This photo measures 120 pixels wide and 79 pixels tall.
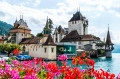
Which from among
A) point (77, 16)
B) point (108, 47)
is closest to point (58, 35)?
point (77, 16)

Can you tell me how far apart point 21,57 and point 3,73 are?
A: 1303 inches

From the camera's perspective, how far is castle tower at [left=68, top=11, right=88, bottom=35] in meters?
70.1

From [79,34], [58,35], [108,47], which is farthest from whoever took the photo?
[79,34]

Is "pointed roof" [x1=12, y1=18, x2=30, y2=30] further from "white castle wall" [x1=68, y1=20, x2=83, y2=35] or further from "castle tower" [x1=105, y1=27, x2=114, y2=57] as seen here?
"castle tower" [x1=105, y1=27, x2=114, y2=57]

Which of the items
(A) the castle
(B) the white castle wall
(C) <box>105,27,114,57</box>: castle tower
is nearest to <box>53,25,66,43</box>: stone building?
(A) the castle

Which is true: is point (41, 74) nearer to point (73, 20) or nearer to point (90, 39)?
point (90, 39)

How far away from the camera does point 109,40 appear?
64.0 meters

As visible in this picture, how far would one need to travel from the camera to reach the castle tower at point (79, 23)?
7005cm

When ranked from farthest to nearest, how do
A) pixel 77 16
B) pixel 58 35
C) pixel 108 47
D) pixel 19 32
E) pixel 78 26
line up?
pixel 77 16 < pixel 78 26 < pixel 58 35 < pixel 108 47 < pixel 19 32

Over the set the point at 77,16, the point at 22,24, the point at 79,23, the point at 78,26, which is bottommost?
the point at 22,24

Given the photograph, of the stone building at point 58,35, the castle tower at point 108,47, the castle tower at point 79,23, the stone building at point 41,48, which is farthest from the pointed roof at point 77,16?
the stone building at point 41,48

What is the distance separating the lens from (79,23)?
229 feet

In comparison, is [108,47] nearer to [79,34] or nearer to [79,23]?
[79,34]

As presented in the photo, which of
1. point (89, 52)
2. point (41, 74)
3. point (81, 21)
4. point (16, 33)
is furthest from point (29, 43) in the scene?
point (41, 74)
